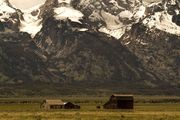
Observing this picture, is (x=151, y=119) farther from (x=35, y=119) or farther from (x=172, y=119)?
(x=35, y=119)

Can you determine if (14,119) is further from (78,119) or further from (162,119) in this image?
(162,119)

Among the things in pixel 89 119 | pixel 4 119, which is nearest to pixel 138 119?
pixel 89 119

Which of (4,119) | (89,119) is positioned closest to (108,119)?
(89,119)

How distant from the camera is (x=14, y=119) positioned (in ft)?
376

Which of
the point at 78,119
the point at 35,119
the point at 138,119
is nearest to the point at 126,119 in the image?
the point at 138,119

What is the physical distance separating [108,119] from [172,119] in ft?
38.5

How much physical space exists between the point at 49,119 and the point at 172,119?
22.5 metres

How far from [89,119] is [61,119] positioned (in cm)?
515

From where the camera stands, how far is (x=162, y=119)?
114500mm

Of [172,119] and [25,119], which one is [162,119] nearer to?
[172,119]

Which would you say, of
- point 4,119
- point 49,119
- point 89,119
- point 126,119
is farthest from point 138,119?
point 4,119

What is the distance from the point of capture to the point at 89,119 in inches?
4500

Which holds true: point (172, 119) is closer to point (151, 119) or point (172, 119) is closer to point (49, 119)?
point (151, 119)

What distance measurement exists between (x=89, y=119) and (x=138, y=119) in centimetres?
931
